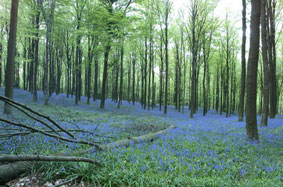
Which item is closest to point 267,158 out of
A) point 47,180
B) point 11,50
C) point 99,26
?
point 47,180

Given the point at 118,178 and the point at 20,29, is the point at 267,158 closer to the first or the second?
the point at 118,178

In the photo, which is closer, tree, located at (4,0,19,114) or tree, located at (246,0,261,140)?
tree, located at (246,0,261,140)

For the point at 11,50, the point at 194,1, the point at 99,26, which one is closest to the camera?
the point at 11,50

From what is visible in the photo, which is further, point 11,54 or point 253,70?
point 11,54

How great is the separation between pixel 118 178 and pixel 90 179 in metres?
0.58

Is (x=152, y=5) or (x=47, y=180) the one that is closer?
(x=47, y=180)

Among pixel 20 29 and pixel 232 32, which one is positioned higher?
pixel 232 32

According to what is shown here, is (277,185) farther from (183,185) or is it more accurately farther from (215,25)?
(215,25)

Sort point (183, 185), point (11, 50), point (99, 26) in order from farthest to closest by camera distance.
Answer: point (99, 26) < point (11, 50) < point (183, 185)

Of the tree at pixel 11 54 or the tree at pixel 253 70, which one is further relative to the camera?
the tree at pixel 11 54

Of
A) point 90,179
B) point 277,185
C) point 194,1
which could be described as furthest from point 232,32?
point 90,179

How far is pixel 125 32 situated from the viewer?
1838 centimetres

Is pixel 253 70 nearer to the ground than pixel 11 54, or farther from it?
nearer to the ground

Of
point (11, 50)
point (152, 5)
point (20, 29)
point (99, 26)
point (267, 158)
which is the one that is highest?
point (152, 5)
